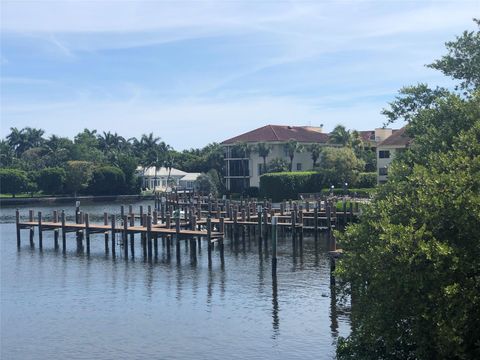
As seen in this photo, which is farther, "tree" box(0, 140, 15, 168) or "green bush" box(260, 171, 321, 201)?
"tree" box(0, 140, 15, 168)

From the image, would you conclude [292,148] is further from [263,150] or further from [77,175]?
[77,175]

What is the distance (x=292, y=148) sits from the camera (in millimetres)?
97562

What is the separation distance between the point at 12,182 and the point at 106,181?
16155 mm

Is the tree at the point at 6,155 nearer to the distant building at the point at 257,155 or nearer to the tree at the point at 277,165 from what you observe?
the distant building at the point at 257,155

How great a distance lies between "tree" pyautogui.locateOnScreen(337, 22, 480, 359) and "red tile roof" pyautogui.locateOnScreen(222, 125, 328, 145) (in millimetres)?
82030

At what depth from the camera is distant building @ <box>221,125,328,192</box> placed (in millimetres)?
100625

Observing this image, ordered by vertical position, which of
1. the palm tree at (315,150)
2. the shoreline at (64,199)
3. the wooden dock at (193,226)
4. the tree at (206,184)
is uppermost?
the palm tree at (315,150)

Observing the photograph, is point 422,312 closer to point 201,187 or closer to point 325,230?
point 325,230

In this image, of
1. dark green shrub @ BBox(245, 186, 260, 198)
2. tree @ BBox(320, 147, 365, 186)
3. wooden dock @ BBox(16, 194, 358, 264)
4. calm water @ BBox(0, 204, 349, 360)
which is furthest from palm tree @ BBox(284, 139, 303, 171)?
calm water @ BBox(0, 204, 349, 360)

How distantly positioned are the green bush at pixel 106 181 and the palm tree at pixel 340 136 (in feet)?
143

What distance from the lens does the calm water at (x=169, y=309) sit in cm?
2677

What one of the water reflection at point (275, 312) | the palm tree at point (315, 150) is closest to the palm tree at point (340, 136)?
the palm tree at point (315, 150)

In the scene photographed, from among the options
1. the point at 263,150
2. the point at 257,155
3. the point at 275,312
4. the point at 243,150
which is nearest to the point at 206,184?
the point at 243,150

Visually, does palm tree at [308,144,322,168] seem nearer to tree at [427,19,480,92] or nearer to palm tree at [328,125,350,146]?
palm tree at [328,125,350,146]
